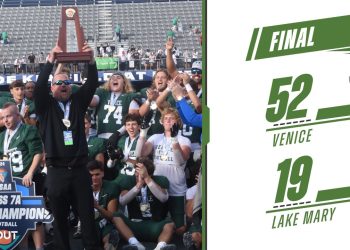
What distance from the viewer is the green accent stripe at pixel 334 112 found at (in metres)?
2.43

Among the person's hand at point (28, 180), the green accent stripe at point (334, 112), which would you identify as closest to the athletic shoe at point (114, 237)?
the person's hand at point (28, 180)

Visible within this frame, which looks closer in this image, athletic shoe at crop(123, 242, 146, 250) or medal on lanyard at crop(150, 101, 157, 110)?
athletic shoe at crop(123, 242, 146, 250)

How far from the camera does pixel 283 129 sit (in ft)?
8.02

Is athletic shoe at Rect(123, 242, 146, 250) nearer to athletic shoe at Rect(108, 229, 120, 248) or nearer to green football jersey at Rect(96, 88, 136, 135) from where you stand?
athletic shoe at Rect(108, 229, 120, 248)

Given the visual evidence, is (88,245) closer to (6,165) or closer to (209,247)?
(6,165)

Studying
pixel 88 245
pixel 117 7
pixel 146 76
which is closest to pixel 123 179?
pixel 88 245

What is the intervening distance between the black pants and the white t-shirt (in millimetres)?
865

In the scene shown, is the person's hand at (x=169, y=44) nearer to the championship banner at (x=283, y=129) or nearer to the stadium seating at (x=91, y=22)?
the championship banner at (x=283, y=129)

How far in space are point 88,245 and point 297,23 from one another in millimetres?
3062

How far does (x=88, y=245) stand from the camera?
4.73 m

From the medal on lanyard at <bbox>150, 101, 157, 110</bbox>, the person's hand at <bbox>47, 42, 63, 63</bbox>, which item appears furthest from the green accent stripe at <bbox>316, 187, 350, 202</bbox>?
the medal on lanyard at <bbox>150, 101, 157, 110</bbox>

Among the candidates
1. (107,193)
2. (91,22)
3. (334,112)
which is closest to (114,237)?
(107,193)

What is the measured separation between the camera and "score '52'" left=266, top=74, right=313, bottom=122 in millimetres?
2408

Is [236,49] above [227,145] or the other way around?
above
